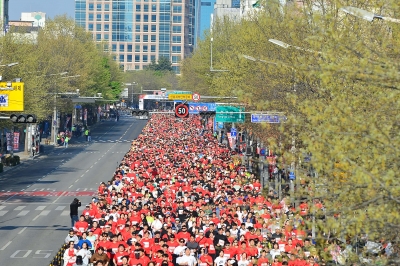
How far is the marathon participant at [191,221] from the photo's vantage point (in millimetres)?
20297

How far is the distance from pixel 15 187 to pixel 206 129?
5444 cm

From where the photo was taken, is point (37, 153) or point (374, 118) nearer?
point (374, 118)

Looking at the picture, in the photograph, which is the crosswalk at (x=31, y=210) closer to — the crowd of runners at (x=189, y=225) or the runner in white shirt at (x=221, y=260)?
the crowd of runners at (x=189, y=225)

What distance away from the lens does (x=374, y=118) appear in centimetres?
1214

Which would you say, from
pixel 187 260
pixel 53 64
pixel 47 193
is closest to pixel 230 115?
pixel 47 193

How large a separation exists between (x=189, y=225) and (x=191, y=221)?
0.18 metres

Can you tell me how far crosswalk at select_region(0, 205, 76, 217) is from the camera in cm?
4553

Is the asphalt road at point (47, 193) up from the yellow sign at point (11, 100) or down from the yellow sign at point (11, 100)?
down

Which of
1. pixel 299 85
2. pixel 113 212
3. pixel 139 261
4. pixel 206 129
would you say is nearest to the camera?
pixel 139 261

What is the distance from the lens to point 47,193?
55438mm

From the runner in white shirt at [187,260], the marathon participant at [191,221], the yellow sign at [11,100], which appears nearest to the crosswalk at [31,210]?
the marathon participant at [191,221]

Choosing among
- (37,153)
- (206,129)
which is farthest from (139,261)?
(206,129)

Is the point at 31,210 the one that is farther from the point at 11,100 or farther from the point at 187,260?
the point at 187,260

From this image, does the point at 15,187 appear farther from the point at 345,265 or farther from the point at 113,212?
the point at 345,265
